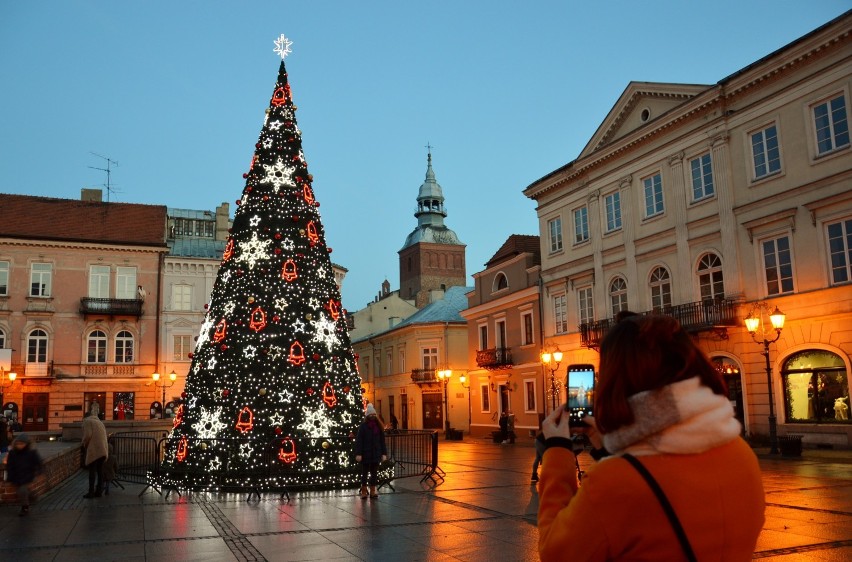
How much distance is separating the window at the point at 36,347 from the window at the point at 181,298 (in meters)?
7.47

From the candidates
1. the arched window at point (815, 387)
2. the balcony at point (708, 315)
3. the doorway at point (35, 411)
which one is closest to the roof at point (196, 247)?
the doorway at point (35, 411)

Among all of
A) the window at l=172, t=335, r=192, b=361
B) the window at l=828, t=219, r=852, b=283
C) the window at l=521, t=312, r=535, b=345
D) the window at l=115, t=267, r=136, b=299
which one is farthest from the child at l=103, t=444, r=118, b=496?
the window at l=115, t=267, r=136, b=299

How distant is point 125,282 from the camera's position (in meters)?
45.7

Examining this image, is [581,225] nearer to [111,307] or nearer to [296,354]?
[296,354]

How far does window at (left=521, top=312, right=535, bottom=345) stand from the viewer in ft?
126

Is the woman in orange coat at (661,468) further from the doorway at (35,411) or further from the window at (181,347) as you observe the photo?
the window at (181,347)

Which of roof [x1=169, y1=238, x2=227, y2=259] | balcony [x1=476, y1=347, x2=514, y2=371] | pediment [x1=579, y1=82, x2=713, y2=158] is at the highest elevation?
pediment [x1=579, y1=82, x2=713, y2=158]

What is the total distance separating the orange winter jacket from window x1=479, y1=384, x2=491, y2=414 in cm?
4062

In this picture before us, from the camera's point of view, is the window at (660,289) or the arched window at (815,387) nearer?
the arched window at (815,387)

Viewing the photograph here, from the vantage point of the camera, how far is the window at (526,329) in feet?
126

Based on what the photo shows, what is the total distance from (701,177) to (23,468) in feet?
77.2

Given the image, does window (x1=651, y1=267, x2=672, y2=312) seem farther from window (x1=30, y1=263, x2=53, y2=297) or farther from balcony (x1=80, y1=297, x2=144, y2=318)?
window (x1=30, y1=263, x2=53, y2=297)

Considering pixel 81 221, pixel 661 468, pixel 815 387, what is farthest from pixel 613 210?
pixel 81 221

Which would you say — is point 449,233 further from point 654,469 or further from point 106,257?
point 654,469
